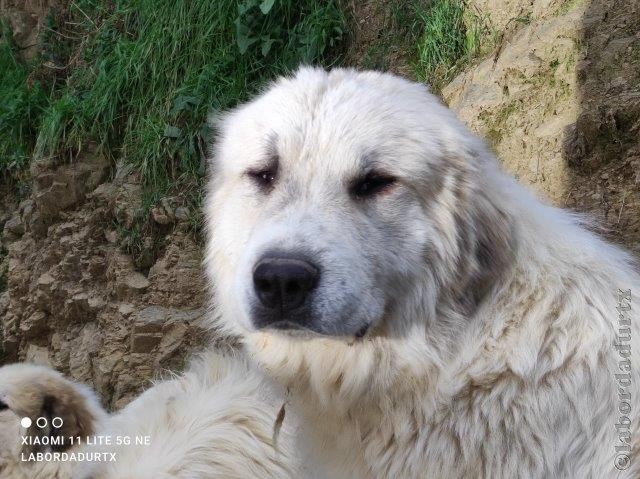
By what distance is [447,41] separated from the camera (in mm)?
5473

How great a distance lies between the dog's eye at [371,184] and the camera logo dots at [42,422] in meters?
2.34

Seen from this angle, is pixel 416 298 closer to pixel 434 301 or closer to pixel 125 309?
pixel 434 301

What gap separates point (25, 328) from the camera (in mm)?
6441

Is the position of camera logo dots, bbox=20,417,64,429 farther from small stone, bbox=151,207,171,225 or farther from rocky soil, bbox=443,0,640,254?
rocky soil, bbox=443,0,640,254

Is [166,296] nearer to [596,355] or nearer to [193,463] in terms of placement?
[193,463]

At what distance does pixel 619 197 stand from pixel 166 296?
321 cm

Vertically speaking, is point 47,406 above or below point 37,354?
above

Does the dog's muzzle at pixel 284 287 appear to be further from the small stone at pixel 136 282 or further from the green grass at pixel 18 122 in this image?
the green grass at pixel 18 122

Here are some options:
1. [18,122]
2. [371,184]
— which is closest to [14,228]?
[18,122]

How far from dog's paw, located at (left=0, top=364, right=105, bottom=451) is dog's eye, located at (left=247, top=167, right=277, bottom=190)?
2.02 metres

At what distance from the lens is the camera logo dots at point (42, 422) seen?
403 cm

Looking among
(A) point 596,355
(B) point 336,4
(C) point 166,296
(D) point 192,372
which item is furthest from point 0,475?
(B) point 336,4

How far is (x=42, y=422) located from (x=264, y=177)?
212cm

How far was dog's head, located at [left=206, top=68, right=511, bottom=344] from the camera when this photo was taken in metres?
2.42
